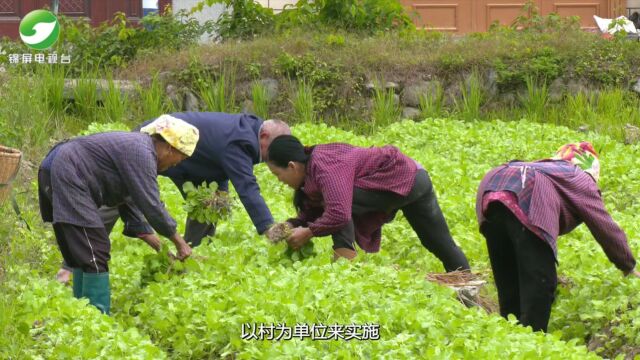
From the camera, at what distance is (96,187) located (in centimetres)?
709

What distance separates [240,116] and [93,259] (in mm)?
1810

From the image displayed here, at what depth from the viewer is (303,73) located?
15922 millimetres

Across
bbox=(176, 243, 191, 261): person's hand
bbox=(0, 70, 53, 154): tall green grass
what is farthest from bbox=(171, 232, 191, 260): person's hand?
bbox=(0, 70, 53, 154): tall green grass

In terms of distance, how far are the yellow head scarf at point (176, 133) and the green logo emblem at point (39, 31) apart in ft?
25.3

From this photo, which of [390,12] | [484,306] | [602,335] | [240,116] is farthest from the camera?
[390,12]

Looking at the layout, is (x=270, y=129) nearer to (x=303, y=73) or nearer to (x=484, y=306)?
(x=484, y=306)

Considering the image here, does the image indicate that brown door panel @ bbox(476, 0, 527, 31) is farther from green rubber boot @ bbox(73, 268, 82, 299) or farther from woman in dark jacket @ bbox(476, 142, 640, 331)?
green rubber boot @ bbox(73, 268, 82, 299)

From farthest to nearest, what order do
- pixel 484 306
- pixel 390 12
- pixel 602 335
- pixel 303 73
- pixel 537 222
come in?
1. pixel 390 12
2. pixel 303 73
3. pixel 484 306
4. pixel 602 335
5. pixel 537 222

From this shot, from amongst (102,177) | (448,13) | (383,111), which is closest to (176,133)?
(102,177)

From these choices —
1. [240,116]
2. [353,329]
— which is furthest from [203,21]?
[353,329]

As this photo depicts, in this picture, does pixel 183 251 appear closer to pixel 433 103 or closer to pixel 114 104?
pixel 114 104

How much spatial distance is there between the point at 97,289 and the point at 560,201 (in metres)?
2.62

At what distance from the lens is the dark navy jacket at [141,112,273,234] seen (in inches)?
316

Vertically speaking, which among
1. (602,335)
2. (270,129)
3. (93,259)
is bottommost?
(602,335)
